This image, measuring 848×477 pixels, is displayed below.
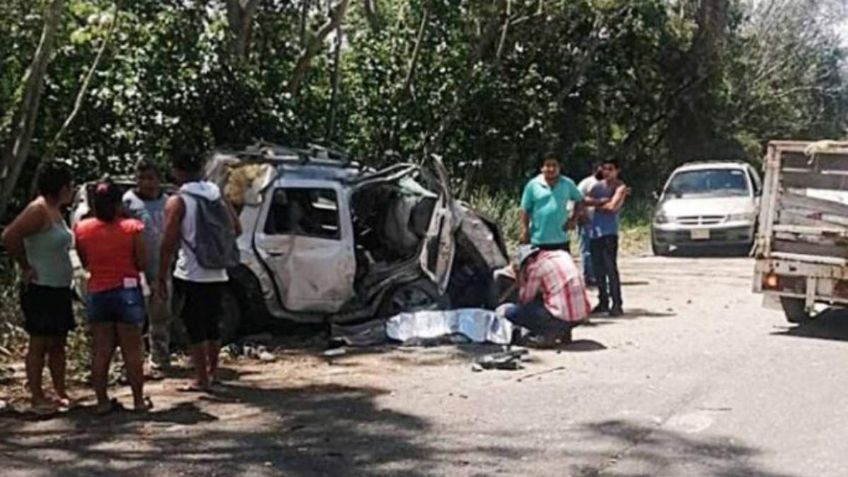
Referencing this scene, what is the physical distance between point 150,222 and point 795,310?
6.77 metres

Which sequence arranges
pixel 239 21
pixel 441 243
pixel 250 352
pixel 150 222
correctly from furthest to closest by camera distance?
pixel 239 21 → pixel 441 243 → pixel 250 352 → pixel 150 222

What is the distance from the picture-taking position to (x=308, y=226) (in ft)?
38.2

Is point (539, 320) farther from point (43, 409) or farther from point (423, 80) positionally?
point (423, 80)

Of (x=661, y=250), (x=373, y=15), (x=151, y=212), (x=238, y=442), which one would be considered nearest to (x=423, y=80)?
(x=373, y=15)

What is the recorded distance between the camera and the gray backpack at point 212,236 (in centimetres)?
876

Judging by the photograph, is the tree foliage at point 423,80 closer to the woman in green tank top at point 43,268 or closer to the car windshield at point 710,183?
the car windshield at point 710,183

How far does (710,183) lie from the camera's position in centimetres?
2345

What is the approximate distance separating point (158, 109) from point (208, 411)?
7190 millimetres

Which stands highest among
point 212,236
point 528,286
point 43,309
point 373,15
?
point 373,15

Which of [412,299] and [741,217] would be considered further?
[741,217]

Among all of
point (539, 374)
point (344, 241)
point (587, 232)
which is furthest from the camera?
point (587, 232)

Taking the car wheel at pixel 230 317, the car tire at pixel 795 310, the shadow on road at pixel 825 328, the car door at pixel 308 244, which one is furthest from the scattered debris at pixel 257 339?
the car tire at pixel 795 310

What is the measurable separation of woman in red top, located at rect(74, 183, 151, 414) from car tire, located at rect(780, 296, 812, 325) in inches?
271

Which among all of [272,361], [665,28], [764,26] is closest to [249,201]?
[272,361]
